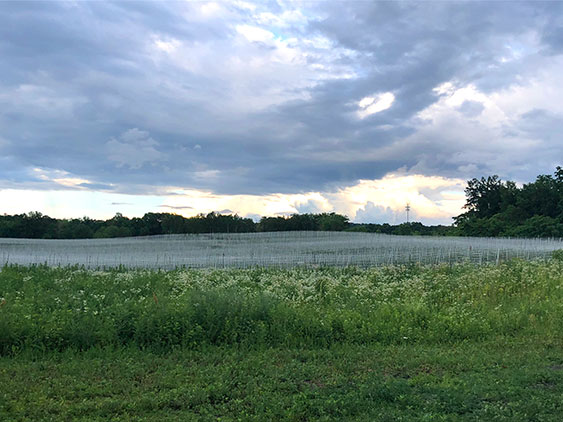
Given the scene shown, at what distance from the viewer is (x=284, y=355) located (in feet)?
22.9

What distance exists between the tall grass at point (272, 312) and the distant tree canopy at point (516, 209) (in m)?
37.2

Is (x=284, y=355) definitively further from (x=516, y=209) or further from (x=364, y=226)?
(x=516, y=209)

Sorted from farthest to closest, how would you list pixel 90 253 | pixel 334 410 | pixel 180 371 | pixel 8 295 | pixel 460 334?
pixel 90 253 < pixel 8 295 < pixel 460 334 < pixel 180 371 < pixel 334 410

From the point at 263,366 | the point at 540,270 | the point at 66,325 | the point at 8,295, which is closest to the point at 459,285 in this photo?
the point at 540,270

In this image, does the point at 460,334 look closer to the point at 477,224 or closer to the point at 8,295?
the point at 8,295

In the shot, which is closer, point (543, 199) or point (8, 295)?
point (8, 295)

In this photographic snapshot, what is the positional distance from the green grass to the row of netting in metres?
6.80

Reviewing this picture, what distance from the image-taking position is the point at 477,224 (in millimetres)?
52719

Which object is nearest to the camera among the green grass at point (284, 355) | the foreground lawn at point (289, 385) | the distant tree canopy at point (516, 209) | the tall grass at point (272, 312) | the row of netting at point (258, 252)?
the foreground lawn at point (289, 385)

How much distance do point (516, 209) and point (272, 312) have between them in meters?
51.3

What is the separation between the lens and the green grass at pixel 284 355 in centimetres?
498

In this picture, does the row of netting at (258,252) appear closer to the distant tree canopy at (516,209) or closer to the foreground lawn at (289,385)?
the foreground lawn at (289,385)

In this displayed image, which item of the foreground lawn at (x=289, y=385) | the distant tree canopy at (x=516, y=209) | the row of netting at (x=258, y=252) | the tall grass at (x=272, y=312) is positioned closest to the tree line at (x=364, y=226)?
the distant tree canopy at (x=516, y=209)

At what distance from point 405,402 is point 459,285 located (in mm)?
7688
